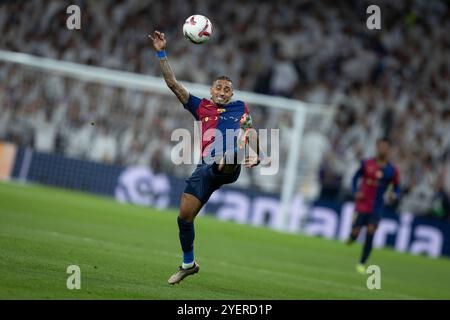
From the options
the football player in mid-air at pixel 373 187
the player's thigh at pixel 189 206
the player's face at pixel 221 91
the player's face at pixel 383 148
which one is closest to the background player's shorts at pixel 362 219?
the football player in mid-air at pixel 373 187

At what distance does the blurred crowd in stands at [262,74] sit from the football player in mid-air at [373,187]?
8.45 m

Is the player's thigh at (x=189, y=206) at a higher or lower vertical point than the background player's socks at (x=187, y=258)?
higher

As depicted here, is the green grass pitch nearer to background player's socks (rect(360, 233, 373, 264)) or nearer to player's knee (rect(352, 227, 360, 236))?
background player's socks (rect(360, 233, 373, 264))

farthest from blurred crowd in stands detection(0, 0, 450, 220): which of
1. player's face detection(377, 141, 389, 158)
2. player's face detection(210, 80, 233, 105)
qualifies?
player's face detection(210, 80, 233, 105)

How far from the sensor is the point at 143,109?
32438mm

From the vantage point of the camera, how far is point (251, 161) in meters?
12.3

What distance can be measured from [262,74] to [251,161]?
20.9m

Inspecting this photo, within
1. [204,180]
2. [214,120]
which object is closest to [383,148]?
[214,120]

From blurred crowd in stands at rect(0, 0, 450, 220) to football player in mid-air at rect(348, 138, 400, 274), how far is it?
8.45 meters

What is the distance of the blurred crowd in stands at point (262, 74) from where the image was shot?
3125 centimetres

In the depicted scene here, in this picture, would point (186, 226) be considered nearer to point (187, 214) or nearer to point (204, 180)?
point (187, 214)

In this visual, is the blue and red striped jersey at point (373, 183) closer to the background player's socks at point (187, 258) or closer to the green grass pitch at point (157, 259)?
the green grass pitch at point (157, 259)
